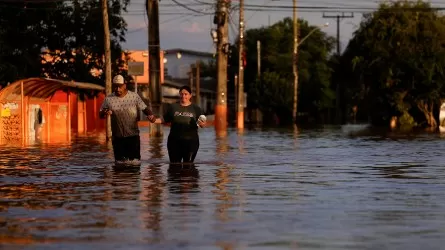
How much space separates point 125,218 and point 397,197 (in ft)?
14.6

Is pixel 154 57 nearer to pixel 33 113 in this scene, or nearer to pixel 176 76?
pixel 33 113

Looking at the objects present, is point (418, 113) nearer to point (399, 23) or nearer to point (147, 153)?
point (399, 23)

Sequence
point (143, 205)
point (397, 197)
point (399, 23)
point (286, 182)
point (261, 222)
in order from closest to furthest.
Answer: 1. point (261, 222)
2. point (143, 205)
3. point (397, 197)
4. point (286, 182)
5. point (399, 23)

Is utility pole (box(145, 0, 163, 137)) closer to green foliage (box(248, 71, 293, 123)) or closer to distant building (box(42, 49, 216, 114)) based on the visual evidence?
distant building (box(42, 49, 216, 114))

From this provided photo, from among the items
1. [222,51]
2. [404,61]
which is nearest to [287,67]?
[404,61]

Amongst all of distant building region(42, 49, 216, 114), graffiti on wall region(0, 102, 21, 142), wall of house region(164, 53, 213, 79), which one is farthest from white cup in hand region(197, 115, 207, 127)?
wall of house region(164, 53, 213, 79)

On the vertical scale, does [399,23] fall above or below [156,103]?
above

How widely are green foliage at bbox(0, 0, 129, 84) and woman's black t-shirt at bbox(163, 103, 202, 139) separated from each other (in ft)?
133

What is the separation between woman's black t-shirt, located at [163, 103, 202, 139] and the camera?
73.7 ft

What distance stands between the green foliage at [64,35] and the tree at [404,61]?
1994cm

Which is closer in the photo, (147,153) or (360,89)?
(147,153)

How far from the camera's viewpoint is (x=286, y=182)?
62.4 ft

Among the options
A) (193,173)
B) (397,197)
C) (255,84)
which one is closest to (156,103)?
(193,173)

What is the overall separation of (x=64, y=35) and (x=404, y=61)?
2336 centimetres
